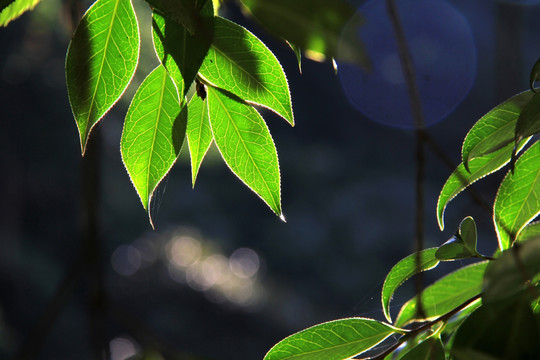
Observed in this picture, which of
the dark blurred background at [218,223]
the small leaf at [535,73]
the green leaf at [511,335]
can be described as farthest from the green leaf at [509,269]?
the dark blurred background at [218,223]

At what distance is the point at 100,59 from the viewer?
40 centimetres

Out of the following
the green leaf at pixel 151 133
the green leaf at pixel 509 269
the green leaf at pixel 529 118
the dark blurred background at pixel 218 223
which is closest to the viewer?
the green leaf at pixel 509 269

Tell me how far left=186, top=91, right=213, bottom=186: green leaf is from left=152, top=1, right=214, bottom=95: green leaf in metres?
0.08

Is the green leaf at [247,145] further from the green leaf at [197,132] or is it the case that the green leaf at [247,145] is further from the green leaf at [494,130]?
the green leaf at [494,130]

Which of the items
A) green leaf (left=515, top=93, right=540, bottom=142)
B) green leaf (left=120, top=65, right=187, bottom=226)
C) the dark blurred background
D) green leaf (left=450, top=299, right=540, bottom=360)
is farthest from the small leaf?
the dark blurred background

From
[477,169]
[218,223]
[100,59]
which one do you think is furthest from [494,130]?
[218,223]

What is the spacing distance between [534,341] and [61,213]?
7.86m

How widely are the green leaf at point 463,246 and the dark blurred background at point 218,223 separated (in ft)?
18.7

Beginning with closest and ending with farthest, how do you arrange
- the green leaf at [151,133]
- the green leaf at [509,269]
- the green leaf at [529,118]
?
the green leaf at [509,269] < the green leaf at [529,118] < the green leaf at [151,133]

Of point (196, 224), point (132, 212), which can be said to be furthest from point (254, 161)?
point (196, 224)

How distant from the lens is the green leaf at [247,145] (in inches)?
17.3

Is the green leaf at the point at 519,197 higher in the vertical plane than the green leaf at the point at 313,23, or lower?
lower

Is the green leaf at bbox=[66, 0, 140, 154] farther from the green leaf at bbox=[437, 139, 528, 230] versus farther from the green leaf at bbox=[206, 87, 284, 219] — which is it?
the green leaf at bbox=[437, 139, 528, 230]

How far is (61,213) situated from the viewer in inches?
298
